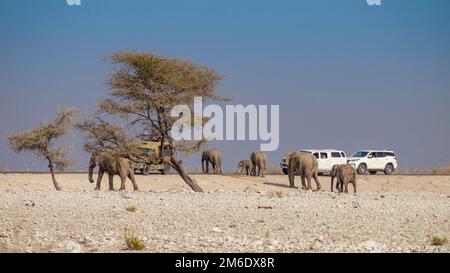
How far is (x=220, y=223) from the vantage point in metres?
23.4

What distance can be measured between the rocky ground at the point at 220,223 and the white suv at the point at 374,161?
2426 cm

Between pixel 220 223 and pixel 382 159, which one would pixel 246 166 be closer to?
pixel 382 159

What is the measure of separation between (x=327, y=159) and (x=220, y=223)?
33.0m

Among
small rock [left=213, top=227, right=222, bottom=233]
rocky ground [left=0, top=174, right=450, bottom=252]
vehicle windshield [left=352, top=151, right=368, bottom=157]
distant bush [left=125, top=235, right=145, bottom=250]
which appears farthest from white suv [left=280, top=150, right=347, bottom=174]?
distant bush [left=125, top=235, right=145, bottom=250]

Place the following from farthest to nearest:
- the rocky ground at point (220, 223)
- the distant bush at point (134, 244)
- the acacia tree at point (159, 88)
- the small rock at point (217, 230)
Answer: the acacia tree at point (159, 88)
the small rock at point (217, 230)
the rocky ground at point (220, 223)
the distant bush at point (134, 244)

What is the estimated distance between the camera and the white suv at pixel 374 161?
192 feet

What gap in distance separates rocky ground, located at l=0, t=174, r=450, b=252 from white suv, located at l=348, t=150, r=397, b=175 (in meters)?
24.3

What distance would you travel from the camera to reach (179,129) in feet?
128

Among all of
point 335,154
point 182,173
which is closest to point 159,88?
point 182,173

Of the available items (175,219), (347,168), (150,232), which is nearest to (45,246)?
(150,232)

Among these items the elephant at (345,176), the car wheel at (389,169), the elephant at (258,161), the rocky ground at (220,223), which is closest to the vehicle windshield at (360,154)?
the car wheel at (389,169)

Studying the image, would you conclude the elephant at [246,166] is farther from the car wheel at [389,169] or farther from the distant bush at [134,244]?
the distant bush at [134,244]

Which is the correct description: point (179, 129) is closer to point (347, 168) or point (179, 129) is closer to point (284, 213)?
point (347, 168)

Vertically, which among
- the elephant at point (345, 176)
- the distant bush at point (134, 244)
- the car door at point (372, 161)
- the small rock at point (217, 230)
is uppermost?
the car door at point (372, 161)
